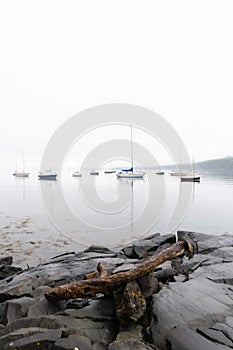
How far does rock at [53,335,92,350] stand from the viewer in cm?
367

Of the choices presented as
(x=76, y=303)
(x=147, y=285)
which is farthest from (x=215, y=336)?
(x=76, y=303)

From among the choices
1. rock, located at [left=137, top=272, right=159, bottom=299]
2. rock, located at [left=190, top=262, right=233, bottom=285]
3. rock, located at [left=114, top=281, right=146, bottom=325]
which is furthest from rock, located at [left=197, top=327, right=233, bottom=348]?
rock, located at [left=190, top=262, right=233, bottom=285]

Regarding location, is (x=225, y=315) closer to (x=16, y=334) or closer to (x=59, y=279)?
(x=16, y=334)

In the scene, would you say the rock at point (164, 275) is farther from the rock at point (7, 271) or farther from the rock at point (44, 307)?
the rock at point (7, 271)

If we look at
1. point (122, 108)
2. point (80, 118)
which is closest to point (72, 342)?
point (80, 118)

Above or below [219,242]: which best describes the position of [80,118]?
above

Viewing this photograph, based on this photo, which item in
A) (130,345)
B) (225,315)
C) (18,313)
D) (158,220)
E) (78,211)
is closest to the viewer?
(130,345)

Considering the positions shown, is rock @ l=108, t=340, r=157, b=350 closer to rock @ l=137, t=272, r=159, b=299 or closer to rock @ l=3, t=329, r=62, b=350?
rock @ l=3, t=329, r=62, b=350

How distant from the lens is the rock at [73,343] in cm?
367

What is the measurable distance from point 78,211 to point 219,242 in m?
17.0

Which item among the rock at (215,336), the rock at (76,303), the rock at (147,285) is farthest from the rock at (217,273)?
the rock at (76,303)

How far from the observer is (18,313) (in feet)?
16.3

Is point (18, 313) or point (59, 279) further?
point (59, 279)

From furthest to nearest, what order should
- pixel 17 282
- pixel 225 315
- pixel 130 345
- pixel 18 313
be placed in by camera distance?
1. pixel 17 282
2. pixel 18 313
3. pixel 225 315
4. pixel 130 345
